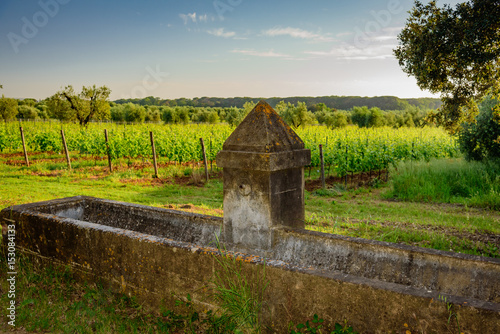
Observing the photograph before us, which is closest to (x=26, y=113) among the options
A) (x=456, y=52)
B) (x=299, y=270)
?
(x=456, y=52)

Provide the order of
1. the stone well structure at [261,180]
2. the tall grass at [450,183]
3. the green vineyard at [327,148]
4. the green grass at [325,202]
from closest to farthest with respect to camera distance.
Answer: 1. the stone well structure at [261,180]
2. the green grass at [325,202]
3. the tall grass at [450,183]
4. the green vineyard at [327,148]

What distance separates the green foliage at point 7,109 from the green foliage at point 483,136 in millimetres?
60428

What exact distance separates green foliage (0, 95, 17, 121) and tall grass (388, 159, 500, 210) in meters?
59.5

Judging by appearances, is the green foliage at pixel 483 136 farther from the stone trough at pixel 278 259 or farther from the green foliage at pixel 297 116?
the green foliage at pixel 297 116

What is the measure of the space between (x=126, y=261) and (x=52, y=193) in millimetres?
9167

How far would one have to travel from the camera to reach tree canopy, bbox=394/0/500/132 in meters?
7.09

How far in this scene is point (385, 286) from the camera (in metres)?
2.62

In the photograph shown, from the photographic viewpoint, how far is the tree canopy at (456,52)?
7.09 m

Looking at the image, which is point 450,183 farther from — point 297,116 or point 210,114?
point 210,114

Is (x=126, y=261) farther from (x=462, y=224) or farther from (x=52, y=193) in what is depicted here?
(x=52, y=193)

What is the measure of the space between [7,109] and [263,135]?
212ft

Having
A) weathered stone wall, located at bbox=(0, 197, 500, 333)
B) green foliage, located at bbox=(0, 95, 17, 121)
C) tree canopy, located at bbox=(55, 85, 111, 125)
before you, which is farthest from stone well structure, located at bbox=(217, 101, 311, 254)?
green foliage, located at bbox=(0, 95, 17, 121)

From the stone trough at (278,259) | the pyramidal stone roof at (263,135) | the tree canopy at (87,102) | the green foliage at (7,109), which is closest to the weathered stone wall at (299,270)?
the stone trough at (278,259)

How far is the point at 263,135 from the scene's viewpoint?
400 cm
